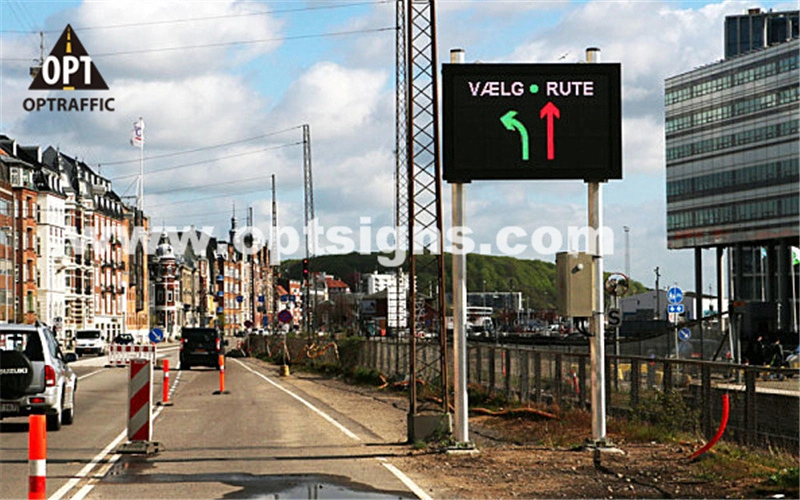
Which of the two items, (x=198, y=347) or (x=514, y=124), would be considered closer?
(x=514, y=124)

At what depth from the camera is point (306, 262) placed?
63.7m

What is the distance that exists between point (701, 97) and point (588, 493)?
97224mm

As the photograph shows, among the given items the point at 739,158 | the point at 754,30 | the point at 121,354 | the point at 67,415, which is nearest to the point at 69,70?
the point at 121,354

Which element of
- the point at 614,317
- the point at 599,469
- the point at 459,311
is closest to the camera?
the point at 599,469

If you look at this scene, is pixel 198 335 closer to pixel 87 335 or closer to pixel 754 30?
pixel 87 335

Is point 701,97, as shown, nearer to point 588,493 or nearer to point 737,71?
point 737,71

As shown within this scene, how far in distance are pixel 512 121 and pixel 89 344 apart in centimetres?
7656

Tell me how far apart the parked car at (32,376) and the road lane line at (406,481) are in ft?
22.8

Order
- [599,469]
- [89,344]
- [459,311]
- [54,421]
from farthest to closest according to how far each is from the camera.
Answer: [89,344]
[54,421]
[459,311]
[599,469]

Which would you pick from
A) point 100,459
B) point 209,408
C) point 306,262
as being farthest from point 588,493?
point 306,262

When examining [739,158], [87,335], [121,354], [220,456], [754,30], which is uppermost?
[754,30]

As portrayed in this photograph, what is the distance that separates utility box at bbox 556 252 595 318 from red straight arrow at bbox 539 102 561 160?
1.48 meters

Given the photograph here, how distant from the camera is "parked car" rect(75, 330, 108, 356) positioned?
88625 mm

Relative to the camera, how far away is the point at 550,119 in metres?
17.4
